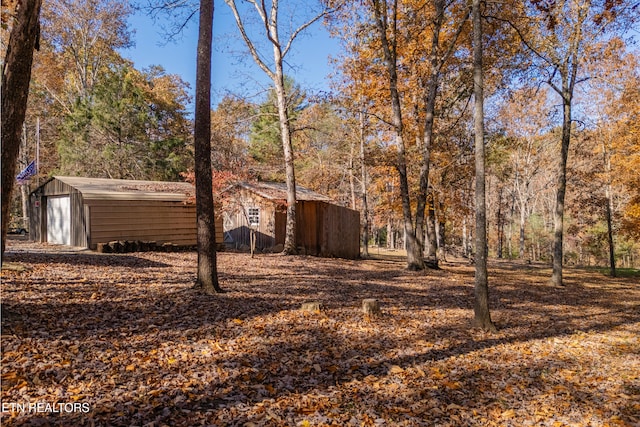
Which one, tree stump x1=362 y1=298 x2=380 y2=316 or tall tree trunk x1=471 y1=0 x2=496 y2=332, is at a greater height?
tall tree trunk x1=471 y1=0 x2=496 y2=332

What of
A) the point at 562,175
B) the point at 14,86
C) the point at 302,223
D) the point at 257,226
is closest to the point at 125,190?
the point at 257,226

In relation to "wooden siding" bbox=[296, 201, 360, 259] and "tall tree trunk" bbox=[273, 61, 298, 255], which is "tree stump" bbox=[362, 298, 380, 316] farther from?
"wooden siding" bbox=[296, 201, 360, 259]

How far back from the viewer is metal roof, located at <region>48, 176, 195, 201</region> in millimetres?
14381

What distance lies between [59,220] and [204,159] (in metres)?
12.8

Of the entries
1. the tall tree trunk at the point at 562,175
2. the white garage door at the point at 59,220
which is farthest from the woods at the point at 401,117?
the white garage door at the point at 59,220

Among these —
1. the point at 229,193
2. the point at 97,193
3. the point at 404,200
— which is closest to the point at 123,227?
the point at 97,193

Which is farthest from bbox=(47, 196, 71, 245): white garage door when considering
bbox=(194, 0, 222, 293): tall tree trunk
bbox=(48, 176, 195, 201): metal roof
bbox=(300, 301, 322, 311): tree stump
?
bbox=(300, 301, 322, 311): tree stump

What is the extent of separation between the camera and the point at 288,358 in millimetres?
4805

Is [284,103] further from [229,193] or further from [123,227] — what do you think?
[123,227]

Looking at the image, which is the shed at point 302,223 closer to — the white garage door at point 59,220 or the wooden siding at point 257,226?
the wooden siding at point 257,226

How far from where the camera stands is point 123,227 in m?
14.7

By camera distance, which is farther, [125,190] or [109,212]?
[125,190]

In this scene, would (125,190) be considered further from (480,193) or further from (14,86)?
(480,193)

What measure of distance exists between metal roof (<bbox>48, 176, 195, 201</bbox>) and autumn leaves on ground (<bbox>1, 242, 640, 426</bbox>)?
21.2ft
